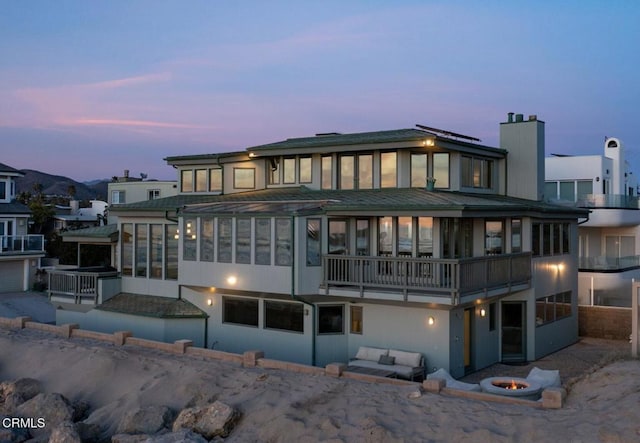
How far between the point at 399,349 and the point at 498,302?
4.17m

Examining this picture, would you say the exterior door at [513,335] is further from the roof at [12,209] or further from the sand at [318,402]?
the roof at [12,209]

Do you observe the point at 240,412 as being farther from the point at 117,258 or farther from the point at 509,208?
the point at 117,258

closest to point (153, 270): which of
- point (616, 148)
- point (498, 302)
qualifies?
point (498, 302)

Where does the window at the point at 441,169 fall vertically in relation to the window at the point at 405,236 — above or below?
above

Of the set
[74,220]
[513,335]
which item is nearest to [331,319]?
[513,335]

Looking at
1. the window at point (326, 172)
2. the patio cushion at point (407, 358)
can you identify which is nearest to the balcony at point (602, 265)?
the patio cushion at point (407, 358)

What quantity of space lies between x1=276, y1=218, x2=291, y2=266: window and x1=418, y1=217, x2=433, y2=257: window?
3940mm

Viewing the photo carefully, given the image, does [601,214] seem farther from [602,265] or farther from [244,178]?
[244,178]

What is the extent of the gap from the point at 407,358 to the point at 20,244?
2772 centimetres

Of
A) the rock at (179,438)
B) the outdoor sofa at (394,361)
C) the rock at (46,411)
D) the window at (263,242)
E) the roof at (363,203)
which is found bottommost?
the rock at (46,411)

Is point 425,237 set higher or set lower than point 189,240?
higher

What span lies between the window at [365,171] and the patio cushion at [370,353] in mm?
6058

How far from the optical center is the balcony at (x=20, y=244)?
121 ft

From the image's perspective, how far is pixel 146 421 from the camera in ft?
49.5
